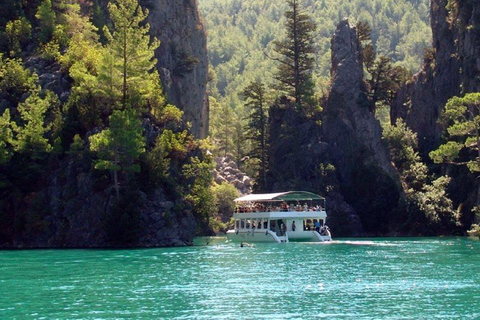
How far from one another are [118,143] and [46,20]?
1090 inches

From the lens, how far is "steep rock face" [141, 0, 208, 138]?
429 ft

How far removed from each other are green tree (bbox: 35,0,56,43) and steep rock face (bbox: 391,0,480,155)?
52.6 m

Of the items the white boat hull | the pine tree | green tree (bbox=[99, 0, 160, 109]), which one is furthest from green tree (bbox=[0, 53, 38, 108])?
the pine tree

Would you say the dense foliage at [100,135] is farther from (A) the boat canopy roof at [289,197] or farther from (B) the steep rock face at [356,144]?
(B) the steep rock face at [356,144]

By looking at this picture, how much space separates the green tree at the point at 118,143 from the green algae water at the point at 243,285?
44.6 feet

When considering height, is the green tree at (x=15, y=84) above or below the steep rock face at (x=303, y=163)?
above

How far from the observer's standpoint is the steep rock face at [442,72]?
117 meters

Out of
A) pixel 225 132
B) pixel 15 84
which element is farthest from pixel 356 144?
pixel 225 132

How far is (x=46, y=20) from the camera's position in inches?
4235

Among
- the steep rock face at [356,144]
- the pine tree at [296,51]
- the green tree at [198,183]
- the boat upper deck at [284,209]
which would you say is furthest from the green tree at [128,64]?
the pine tree at [296,51]

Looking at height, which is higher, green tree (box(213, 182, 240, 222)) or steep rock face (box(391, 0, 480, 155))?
steep rock face (box(391, 0, 480, 155))

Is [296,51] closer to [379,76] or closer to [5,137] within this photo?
[379,76]

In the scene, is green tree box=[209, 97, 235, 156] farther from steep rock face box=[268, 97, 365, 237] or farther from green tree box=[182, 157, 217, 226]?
green tree box=[182, 157, 217, 226]

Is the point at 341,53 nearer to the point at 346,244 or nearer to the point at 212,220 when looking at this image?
the point at 212,220
